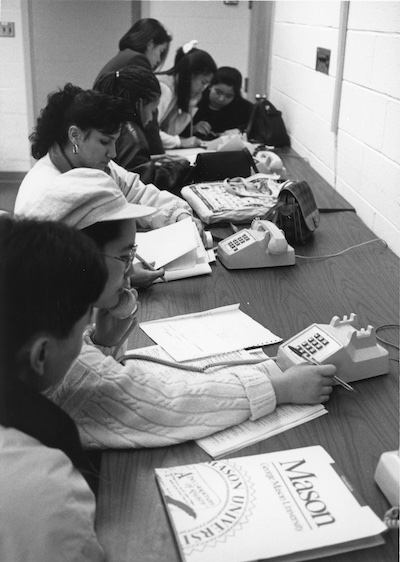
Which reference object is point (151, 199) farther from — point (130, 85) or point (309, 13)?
point (309, 13)

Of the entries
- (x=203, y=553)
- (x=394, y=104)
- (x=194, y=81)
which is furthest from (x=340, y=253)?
(x=194, y=81)

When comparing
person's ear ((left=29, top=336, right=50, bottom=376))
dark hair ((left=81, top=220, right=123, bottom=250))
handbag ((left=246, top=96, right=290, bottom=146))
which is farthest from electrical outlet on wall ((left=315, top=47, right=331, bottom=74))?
person's ear ((left=29, top=336, right=50, bottom=376))

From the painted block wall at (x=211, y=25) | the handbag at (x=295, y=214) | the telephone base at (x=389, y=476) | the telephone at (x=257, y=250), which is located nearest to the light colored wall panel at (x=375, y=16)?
the handbag at (x=295, y=214)

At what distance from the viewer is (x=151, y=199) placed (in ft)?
7.55

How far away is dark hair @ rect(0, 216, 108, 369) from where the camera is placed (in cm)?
77

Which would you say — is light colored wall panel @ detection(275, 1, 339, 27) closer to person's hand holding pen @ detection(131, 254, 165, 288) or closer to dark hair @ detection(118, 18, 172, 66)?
dark hair @ detection(118, 18, 172, 66)

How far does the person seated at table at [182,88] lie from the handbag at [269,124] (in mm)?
338

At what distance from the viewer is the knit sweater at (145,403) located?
103cm

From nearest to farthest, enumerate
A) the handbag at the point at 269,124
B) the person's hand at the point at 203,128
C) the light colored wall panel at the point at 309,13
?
the light colored wall panel at the point at 309,13, the handbag at the point at 269,124, the person's hand at the point at 203,128

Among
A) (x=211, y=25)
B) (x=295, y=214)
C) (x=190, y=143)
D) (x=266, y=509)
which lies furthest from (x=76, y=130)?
(x=211, y=25)

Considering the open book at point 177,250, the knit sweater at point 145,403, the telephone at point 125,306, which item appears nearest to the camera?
the knit sweater at point 145,403

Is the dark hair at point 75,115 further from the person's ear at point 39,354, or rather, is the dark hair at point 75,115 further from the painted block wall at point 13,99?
the painted block wall at point 13,99

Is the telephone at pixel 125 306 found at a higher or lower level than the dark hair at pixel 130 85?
lower

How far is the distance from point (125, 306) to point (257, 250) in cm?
62
